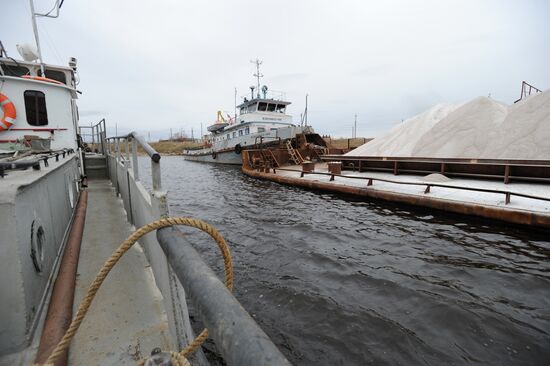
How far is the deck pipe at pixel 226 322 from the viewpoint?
0.66 metres

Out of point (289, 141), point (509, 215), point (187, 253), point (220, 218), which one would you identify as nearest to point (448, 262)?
point (509, 215)

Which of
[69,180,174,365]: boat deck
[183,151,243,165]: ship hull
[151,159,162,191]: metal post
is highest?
[151,159,162,191]: metal post

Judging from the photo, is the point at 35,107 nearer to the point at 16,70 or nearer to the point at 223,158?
the point at 16,70

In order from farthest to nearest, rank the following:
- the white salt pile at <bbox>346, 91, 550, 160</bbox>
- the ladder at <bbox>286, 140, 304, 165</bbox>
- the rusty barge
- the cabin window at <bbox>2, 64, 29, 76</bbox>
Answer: the ladder at <bbox>286, 140, 304, 165</bbox>, the white salt pile at <bbox>346, 91, 550, 160</bbox>, the cabin window at <bbox>2, 64, 29, 76</bbox>, the rusty barge

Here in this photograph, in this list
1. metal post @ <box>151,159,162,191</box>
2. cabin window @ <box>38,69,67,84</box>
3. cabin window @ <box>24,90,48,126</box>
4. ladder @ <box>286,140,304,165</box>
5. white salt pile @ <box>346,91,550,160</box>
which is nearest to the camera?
metal post @ <box>151,159,162,191</box>

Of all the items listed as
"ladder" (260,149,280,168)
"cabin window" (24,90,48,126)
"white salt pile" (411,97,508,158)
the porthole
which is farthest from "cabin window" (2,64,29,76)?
"white salt pile" (411,97,508,158)

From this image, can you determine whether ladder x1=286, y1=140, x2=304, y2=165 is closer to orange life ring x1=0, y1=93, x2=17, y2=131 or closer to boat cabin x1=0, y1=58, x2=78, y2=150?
boat cabin x1=0, y1=58, x2=78, y2=150

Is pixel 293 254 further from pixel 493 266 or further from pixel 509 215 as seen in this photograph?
pixel 509 215

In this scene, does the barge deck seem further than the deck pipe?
Yes

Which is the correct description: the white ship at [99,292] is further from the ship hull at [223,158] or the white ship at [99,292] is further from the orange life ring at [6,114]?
the ship hull at [223,158]

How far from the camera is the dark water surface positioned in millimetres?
3146

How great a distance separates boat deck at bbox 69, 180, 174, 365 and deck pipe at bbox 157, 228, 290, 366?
1259 millimetres

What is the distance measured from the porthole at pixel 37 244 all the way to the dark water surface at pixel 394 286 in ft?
7.89

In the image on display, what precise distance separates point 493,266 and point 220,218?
657 centimetres
